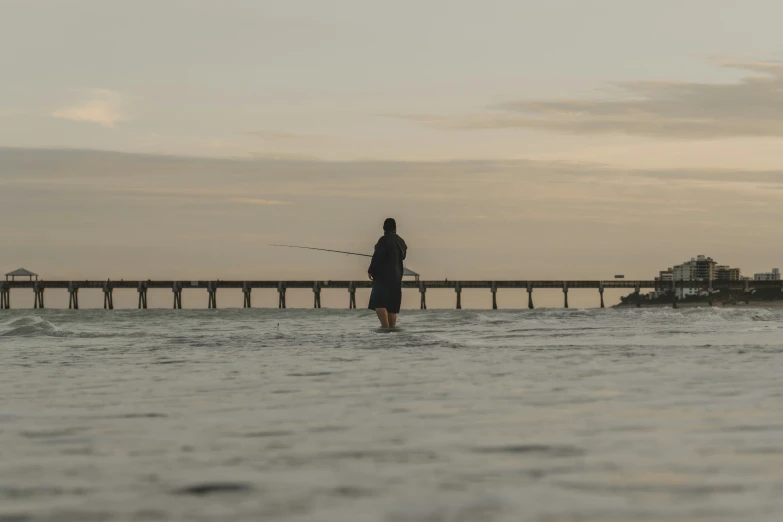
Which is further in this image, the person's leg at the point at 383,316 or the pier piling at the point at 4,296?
the pier piling at the point at 4,296

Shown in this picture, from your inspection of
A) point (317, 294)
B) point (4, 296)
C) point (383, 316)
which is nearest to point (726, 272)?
point (317, 294)

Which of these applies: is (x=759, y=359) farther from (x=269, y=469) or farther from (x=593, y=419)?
(x=269, y=469)

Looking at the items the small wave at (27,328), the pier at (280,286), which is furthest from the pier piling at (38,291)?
Result: the small wave at (27,328)

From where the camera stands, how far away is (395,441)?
4.30m

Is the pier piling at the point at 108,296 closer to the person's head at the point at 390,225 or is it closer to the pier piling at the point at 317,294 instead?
the pier piling at the point at 317,294

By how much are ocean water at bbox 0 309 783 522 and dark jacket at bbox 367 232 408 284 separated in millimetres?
6394

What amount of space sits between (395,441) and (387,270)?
10926 millimetres

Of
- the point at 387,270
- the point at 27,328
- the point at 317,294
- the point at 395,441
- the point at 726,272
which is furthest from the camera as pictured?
the point at 726,272

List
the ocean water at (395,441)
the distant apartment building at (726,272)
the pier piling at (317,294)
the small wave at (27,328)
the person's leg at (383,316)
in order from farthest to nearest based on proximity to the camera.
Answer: the distant apartment building at (726,272) → the pier piling at (317,294) → the person's leg at (383,316) → the small wave at (27,328) → the ocean water at (395,441)

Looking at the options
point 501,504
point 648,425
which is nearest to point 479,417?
point 648,425

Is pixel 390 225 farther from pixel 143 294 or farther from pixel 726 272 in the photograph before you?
pixel 726 272

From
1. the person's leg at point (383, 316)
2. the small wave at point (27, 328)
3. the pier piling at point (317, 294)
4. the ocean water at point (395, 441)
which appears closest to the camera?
the ocean water at point (395, 441)

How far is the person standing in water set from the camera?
15.2 meters

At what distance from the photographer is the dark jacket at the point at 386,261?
15.2 meters
